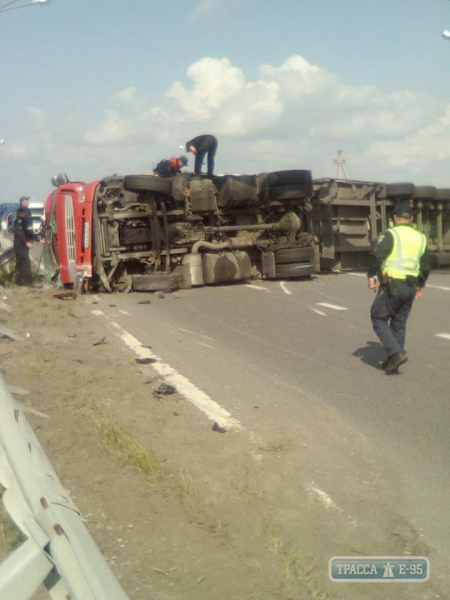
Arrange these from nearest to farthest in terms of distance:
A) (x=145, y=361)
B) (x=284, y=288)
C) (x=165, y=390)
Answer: (x=165, y=390)
(x=145, y=361)
(x=284, y=288)

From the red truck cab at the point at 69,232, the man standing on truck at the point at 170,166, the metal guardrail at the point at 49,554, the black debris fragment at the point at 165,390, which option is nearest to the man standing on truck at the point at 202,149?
the man standing on truck at the point at 170,166

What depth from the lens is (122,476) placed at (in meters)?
4.47

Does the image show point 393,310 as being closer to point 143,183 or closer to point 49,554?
point 49,554

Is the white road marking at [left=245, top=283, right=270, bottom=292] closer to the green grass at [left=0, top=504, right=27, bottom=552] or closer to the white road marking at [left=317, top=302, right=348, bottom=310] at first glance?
the white road marking at [left=317, top=302, right=348, bottom=310]

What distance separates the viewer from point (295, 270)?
50.3 feet

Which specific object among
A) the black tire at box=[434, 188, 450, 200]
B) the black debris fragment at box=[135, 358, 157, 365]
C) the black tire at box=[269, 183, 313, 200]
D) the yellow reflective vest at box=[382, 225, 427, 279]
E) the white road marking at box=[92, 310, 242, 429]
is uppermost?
the black tire at box=[269, 183, 313, 200]

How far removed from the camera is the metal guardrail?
230 centimetres

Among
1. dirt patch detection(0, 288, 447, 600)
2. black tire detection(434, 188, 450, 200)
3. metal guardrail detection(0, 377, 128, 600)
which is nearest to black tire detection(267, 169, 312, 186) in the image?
black tire detection(434, 188, 450, 200)

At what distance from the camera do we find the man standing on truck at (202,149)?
1528cm

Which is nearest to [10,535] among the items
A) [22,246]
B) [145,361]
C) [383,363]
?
[145,361]

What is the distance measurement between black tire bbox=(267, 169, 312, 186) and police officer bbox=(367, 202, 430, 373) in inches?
331

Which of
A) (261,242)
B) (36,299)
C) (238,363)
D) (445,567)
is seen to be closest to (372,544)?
(445,567)

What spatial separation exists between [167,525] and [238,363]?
397 cm

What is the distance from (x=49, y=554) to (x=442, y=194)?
1565cm
